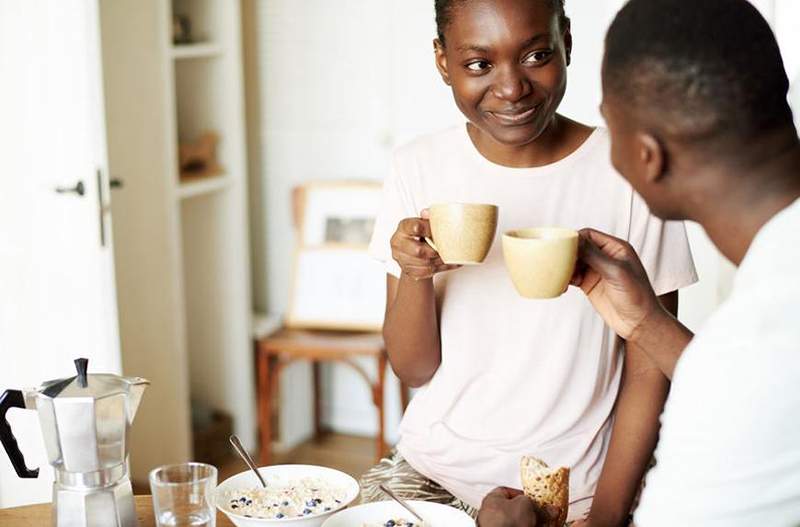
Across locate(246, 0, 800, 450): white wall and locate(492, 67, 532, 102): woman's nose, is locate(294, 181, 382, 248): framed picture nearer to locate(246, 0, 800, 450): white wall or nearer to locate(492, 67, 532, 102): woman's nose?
locate(246, 0, 800, 450): white wall

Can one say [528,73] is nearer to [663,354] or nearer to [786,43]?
[663,354]

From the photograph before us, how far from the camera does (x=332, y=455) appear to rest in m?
3.92

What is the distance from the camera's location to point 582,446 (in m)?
1.72

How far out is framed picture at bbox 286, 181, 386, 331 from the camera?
369cm

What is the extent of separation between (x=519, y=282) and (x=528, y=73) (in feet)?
1.24

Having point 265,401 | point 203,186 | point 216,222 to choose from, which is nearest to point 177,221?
point 203,186

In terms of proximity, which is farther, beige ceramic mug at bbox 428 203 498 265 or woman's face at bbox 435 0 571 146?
woman's face at bbox 435 0 571 146

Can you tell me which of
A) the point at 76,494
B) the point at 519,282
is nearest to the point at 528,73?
the point at 519,282

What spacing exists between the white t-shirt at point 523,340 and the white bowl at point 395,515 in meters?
0.32

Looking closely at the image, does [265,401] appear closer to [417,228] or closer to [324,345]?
[324,345]

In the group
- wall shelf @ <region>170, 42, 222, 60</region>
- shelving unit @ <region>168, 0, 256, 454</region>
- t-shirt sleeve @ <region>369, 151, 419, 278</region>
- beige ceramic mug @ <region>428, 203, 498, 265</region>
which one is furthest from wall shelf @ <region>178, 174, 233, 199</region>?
beige ceramic mug @ <region>428, 203, 498, 265</region>

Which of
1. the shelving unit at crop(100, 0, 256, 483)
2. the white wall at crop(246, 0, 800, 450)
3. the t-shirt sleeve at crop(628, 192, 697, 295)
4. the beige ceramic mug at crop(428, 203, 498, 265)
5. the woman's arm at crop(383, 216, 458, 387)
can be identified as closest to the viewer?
the beige ceramic mug at crop(428, 203, 498, 265)

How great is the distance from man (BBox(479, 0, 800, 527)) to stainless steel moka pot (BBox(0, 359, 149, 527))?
2.23 ft

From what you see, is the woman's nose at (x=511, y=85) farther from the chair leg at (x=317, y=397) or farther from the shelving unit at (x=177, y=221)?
the chair leg at (x=317, y=397)
